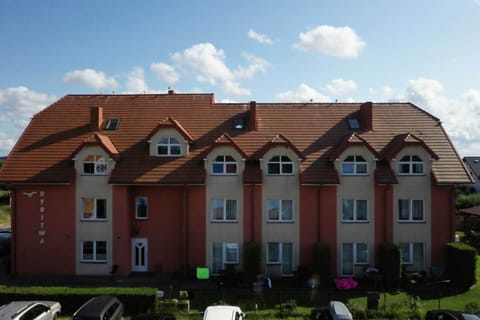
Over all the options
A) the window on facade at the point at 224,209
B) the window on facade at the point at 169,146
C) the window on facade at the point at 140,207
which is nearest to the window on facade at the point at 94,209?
the window on facade at the point at 140,207

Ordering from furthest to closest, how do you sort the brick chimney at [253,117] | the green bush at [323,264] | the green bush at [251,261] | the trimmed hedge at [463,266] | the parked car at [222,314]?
the brick chimney at [253,117], the green bush at [251,261], the green bush at [323,264], the trimmed hedge at [463,266], the parked car at [222,314]

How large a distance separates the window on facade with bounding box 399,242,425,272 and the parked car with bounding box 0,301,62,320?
65.2 feet

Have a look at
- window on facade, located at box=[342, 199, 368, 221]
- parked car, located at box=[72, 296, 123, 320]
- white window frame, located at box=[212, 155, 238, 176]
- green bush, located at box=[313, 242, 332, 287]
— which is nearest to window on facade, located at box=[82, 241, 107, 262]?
white window frame, located at box=[212, 155, 238, 176]

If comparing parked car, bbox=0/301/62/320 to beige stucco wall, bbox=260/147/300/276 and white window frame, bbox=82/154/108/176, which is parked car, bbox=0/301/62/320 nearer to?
white window frame, bbox=82/154/108/176

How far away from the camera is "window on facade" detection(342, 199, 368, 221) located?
27.5 metres

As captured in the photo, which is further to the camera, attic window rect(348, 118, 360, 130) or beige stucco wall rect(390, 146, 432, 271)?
attic window rect(348, 118, 360, 130)

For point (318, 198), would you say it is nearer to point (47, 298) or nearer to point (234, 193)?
point (234, 193)

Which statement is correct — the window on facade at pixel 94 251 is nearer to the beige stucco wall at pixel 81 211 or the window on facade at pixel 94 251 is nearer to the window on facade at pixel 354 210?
the beige stucco wall at pixel 81 211

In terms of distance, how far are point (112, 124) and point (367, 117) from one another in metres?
17.6

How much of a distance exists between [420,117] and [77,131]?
24052 millimetres

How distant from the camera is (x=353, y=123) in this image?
30875mm

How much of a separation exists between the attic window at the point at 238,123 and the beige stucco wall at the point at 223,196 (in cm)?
348

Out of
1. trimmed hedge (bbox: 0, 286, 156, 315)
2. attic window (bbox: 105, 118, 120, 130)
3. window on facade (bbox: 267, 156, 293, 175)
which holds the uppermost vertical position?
attic window (bbox: 105, 118, 120, 130)

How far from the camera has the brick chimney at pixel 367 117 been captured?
3034cm
